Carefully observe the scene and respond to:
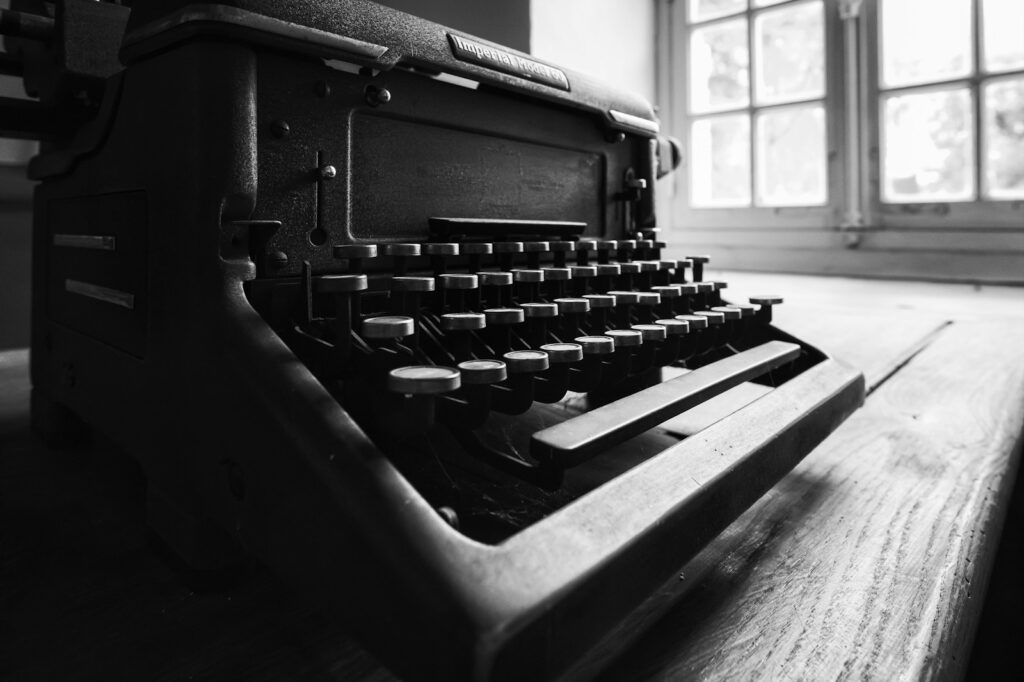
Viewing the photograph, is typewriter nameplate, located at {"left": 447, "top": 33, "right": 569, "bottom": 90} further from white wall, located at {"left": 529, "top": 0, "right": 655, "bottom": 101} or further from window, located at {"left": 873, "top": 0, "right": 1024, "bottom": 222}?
window, located at {"left": 873, "top": 0, "right": 1024, "bottom": 222}

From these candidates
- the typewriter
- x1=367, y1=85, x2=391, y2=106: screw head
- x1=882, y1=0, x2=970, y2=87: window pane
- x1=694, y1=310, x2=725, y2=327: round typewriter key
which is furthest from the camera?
x1=882, y1=0, x2=970, y2=87: window pane

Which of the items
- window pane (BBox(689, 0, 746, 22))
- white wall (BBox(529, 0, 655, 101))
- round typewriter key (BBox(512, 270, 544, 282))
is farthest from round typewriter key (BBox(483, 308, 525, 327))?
window pane (BBox(689, 0, 746, 22))

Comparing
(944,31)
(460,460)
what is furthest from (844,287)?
(460,460)

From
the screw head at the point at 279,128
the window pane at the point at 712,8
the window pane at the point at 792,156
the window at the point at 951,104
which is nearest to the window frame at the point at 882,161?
the window at the point at 951,104

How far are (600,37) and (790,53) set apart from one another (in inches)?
36.1

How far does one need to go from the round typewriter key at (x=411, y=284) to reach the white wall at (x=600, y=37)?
87.6 inches

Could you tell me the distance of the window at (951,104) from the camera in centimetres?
287

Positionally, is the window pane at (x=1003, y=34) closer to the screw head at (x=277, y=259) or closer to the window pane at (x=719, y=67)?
the window pane at (x=719, y=67)

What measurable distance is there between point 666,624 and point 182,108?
0.54m

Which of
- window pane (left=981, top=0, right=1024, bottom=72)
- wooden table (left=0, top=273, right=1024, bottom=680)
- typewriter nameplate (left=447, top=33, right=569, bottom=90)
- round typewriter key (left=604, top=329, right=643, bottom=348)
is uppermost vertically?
window pane (left=981, top=0, right=1024, bottom=72)

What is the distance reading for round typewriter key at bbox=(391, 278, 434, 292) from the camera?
1.93ft

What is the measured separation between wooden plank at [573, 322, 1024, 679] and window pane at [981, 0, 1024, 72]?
2.71 meters

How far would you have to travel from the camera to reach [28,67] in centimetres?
94

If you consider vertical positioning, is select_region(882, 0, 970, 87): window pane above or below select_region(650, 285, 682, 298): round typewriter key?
above
